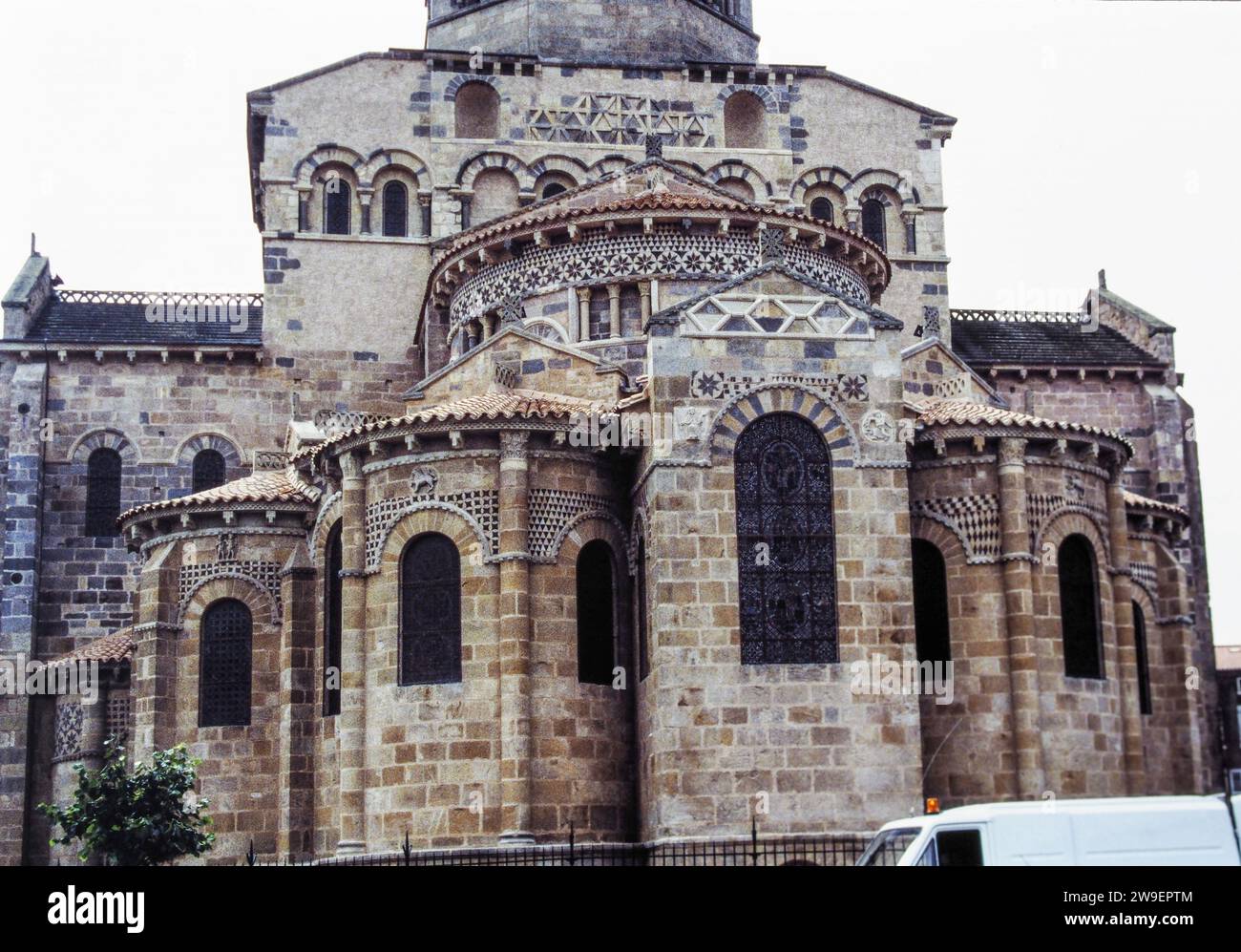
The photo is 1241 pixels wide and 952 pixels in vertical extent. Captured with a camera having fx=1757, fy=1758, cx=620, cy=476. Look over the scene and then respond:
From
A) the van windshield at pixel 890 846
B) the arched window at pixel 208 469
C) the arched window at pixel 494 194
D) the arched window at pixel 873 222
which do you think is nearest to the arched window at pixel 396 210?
the arched window at pixel 494 194

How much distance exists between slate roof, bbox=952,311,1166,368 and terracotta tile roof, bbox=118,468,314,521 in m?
18.3

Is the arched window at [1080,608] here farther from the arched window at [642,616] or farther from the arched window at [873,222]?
the arched window at [873,222]

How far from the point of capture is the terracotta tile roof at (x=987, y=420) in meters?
29.4

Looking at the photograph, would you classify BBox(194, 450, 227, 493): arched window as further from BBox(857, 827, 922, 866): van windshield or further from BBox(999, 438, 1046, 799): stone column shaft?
BBox(857, 827, 922, 866): van windshield

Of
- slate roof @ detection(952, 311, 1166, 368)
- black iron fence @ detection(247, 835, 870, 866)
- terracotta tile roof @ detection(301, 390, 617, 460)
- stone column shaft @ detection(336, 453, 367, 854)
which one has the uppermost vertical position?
slate roof @ detection(952, 311, 1166, 368)

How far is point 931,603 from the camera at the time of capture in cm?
2947

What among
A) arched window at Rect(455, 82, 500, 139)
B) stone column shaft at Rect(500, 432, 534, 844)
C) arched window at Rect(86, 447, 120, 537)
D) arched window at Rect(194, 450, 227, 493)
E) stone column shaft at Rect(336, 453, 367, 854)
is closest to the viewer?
stone column shaft at Rect(500, 432, 534, 844)

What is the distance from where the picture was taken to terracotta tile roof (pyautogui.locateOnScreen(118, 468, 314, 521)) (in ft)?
108

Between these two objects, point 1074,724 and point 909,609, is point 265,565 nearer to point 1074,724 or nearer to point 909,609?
point 909,609

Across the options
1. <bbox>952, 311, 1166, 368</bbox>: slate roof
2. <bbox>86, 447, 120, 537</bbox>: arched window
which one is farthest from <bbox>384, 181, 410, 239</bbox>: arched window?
<bbox>952, 311, 1166, 368</bbox>: slate roof

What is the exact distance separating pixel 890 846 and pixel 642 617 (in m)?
9.18

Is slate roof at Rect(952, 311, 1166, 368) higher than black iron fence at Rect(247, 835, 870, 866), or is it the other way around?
slate roof at Rect(952, 311, 1166, 368)

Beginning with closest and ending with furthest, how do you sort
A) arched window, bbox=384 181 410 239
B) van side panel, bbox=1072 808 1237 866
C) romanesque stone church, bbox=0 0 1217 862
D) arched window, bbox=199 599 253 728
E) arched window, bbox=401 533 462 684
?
van side panel, bbox=1072 808 1237 866, romanesque stone church, bbox=0 0 1217 862, arched window, bbox=401 533 462 684, arched window, bbox=199 599 253 728, arched window, bbox=384 181 410 239

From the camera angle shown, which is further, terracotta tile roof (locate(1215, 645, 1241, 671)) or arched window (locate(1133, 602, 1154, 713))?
terracotta tile roof (locate(1215, 645, 1241, 671))
